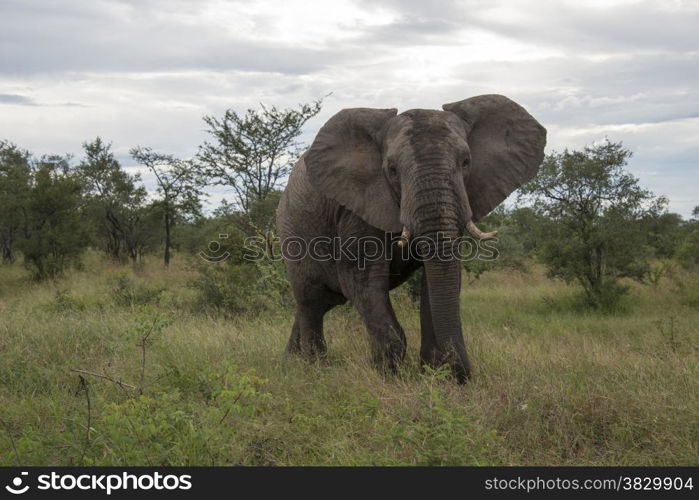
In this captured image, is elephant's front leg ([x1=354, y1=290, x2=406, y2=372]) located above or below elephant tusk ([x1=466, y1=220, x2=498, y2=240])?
below

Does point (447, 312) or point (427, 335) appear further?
point (427, 335)

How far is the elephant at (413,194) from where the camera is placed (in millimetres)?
5371

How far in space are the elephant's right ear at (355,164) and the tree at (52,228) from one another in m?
14.4

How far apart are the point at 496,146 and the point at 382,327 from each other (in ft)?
5.86

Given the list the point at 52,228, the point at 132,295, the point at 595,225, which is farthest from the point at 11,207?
the point at 595,225

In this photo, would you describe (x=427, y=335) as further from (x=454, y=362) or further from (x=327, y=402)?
(x=327, y=402)

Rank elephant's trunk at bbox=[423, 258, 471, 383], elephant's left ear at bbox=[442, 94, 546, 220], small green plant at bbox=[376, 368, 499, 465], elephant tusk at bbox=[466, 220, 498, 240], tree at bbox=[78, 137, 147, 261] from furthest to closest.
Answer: tree at bbox=[78, 137, 147, 261] → elephant's left ear at bbox=[442, 94, 546, 220] → elephant's trunk at bbox=[423, 258, 471, 383] → elephant tusk at bbox=[466, 220, 498, 240] → small green plant at bbox=[376, 368, 499, 465]

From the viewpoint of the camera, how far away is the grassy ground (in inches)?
167

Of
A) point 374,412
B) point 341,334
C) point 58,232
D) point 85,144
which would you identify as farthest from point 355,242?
point 85,144

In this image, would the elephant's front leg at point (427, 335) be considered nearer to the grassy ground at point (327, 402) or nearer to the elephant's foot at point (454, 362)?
the elephant's foot at point (454, 362)

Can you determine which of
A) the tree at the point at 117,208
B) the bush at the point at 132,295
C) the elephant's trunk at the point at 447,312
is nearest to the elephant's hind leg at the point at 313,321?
the elephant's trunk at the point at 447,312

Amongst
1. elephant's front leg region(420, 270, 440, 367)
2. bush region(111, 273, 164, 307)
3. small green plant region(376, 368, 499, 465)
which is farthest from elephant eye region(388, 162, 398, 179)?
bush region(111, 273, 164, 307)

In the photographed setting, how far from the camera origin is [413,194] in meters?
5.33

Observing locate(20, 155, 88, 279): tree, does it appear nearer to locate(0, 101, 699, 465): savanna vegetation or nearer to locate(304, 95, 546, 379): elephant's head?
locate(0, 101, 699, 465): savanna vegetation
